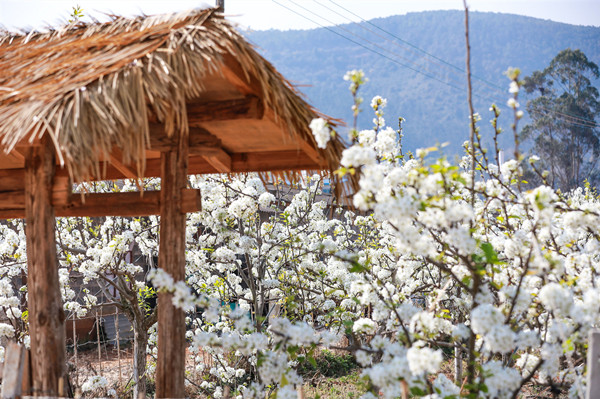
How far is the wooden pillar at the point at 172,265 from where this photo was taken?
310cm

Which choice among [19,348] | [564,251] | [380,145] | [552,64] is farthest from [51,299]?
[552,64]

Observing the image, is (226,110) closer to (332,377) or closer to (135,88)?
(135,88)

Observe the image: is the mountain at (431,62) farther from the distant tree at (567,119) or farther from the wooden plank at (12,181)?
the wooden plank at (12,181)

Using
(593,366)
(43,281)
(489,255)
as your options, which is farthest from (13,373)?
(593,366)

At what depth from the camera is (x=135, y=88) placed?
2.59 metres

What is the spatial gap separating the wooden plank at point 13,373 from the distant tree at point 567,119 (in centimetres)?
3806

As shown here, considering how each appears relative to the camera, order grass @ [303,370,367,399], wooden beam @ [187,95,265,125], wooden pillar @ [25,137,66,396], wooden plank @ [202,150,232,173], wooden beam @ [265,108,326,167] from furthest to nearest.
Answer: grass @ [303,370,367,399], wooden plank @ [202,150,232,173], wooden beam @ [265,108,326,167], wooden beam @ [187,95,265,125], wooden pillar @ [25,137,66,396]

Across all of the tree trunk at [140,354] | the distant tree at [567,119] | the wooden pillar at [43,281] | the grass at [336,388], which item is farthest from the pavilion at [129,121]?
the distant tree at [567,119]

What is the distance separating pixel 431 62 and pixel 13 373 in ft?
385

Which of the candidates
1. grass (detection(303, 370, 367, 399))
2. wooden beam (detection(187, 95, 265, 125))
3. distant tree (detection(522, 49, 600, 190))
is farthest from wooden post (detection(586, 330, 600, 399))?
distant tree (detection(522, 49, 600, 190))

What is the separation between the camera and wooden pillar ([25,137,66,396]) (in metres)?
2.90

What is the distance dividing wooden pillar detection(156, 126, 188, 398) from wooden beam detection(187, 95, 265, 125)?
16 cm

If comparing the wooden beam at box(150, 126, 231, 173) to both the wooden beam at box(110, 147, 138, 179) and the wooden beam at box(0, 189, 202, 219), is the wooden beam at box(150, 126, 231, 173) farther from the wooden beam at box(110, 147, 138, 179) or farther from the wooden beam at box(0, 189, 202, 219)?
the wooden beam at box(110, 147, 138, 179)

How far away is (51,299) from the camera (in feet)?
9.70
